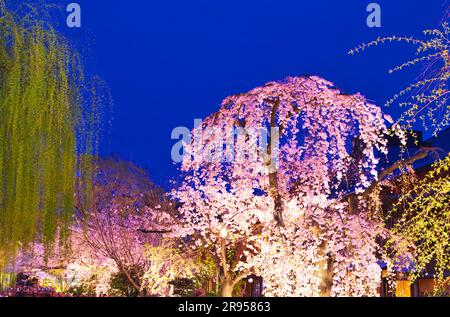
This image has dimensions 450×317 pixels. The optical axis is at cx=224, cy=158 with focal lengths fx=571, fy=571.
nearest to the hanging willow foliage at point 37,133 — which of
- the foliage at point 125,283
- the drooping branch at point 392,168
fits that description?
the drooping branch at point 392,168

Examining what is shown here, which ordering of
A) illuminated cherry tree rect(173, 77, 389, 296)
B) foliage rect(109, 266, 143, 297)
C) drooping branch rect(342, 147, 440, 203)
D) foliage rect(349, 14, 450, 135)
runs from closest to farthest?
foliage rect(349, 14, 450, 135) < drooping branch rect(342, 147, 440, 203) < illuminated cherry tree rect(173, 77, 389, 296) < foliage rect(109, 266, 143, 297)

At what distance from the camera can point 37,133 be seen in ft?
22.6

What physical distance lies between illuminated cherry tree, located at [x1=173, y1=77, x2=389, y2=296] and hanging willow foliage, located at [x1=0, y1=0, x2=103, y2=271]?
4657mm

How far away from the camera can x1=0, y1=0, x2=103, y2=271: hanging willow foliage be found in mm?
6570

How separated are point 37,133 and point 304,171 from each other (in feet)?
22.3

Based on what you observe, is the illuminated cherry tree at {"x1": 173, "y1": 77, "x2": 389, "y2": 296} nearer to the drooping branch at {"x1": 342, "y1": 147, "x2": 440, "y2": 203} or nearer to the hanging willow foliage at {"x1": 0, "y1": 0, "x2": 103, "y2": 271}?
the drooping branch at {"x1": 342, "y1": 147, "x2": 440, "y2": 203}

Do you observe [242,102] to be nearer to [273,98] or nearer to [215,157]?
[273,98]

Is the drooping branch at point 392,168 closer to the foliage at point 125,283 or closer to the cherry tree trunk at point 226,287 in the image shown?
the cherry tree trunk at point 226,287

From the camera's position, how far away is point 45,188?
6.80m

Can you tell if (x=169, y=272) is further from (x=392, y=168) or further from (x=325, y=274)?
(x=392, y=168)

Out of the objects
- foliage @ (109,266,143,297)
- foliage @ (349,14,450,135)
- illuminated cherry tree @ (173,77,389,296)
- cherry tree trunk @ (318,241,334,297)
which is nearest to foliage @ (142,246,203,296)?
foliage @ (109,266,143,297)

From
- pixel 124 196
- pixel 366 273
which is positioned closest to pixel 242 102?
pixel 366 273

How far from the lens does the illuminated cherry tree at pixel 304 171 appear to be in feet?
36.1

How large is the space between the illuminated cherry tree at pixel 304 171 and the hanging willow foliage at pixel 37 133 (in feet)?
15.3
